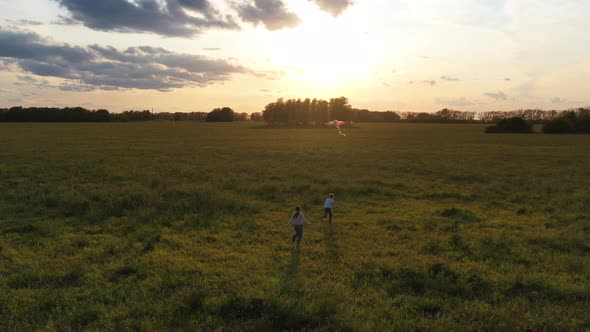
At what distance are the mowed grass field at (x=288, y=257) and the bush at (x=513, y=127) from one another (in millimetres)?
91216

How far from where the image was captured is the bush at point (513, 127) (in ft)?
341

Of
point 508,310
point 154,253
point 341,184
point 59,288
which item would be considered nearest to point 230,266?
point 154,253

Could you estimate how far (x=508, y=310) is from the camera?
7977mm

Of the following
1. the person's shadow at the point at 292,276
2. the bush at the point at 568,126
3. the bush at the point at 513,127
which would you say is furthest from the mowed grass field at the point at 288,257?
the bush at the point at 568,126

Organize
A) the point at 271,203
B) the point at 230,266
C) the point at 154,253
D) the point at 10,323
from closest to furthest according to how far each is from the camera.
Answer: the point at 10,323 → the point at 230,266 → the point at 154,253 → the point at 271,203

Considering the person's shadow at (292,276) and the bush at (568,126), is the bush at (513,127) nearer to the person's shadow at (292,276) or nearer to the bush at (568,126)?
the bush at (568,126)

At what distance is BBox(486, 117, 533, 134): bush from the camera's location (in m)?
104

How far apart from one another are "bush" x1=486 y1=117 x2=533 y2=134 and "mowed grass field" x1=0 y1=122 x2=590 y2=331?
91.2m

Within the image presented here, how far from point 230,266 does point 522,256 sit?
901 centimetres

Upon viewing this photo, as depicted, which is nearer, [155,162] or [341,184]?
[341,184]

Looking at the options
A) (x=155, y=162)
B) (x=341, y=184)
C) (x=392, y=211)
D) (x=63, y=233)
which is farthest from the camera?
(x=155, y=162)

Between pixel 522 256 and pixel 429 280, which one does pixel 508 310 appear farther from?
pixel 522 256

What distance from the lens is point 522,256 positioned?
445 inches

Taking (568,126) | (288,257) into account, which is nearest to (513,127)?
(568,126)
